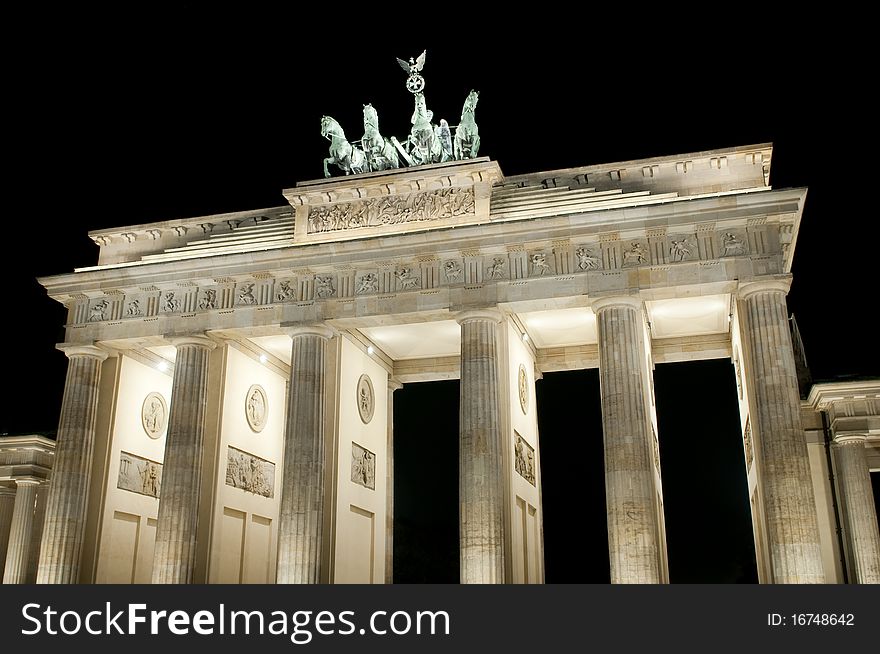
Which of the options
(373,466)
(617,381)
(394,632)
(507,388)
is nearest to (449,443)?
(373,466)

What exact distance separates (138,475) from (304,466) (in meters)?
8.34

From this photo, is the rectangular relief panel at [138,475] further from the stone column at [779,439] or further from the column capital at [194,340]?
the stone column at [779,439]

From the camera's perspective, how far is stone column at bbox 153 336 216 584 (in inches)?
1105

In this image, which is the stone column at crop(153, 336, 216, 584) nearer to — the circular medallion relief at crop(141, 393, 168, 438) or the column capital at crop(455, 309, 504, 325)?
the circular medallion relief at crop(141, 393, 168, 438)

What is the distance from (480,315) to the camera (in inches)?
1104

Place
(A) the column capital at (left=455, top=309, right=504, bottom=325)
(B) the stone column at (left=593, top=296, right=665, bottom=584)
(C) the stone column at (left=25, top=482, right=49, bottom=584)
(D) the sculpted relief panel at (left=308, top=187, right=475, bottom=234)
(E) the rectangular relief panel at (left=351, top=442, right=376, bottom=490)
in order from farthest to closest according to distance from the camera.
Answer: (C) the stone column at (left=25, top=482, right=49, bottom=584)
(E) the rectangular relief panel at (left=351, top=442, right=376, bottom=490)
(D) the sculpted relief panel at (left=308, top=187, right=475, bottom=234)
(A) the column capital at (left=455, top=309, right=504, bottom=325)
(B) the stone column at (left=593, top=296, right=665, bottom=584)

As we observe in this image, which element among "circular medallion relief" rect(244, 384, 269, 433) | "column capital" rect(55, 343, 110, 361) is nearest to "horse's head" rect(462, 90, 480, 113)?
"circular medallion relief" rect(244, 384, 269, 433)

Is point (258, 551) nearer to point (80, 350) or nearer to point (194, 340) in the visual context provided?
point (194, 340)

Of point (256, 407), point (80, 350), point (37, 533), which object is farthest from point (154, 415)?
point (37, 533)

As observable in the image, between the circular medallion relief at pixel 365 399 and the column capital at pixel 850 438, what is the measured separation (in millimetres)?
16182

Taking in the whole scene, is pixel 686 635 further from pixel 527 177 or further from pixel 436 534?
pixel 436 534

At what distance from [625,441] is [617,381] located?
1808mm

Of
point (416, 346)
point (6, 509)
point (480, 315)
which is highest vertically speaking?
point (416, 346)

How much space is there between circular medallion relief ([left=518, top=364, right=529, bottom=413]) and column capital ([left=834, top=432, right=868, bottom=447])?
410 inches
